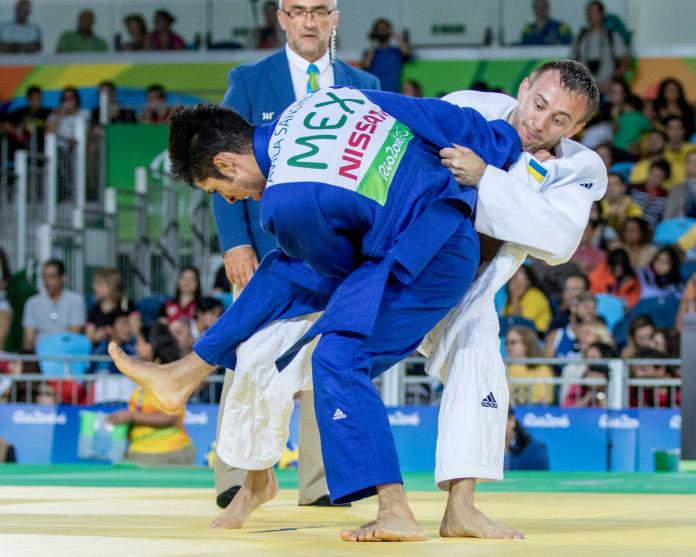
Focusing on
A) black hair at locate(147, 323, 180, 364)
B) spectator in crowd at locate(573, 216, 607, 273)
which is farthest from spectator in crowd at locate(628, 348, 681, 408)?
black hair at locate(147, 323, 180, 364)

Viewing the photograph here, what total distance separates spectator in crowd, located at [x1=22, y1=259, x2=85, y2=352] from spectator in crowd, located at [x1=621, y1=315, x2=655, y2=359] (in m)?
4.56

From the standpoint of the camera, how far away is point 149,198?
42.2ft

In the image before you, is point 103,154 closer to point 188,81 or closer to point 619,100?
point 188,81

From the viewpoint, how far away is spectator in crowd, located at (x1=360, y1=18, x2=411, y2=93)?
1434cm

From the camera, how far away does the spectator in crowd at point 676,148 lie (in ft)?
41.2

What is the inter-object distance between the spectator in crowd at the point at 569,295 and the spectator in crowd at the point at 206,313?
2.47 meters

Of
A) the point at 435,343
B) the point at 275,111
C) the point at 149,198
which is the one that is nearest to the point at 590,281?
the point at 149,198

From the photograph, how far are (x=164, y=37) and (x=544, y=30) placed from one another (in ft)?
14.5

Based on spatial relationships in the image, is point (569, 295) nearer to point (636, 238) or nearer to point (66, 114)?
point (636, 238)

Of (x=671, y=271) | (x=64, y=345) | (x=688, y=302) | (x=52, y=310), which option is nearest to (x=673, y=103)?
(x=671, y=271)

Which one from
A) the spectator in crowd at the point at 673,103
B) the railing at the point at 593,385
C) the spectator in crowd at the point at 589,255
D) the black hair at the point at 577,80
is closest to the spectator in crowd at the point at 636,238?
the spectator in crowd at the point at 589,255

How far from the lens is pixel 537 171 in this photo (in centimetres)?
361

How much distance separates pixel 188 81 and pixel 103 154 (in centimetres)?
195

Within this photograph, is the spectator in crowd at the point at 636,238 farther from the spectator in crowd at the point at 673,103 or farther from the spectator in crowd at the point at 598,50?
the spectator in crowd at the point at 598,50
